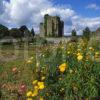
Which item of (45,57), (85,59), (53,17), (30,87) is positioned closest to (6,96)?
(30,87)

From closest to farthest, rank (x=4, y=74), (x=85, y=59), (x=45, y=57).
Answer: (x=85, y=59) < (x=45, y=57) < (x=4, y=74)

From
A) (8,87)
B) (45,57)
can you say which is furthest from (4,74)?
(8,87)

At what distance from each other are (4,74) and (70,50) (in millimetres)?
2228

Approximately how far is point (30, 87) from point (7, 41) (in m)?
25.0

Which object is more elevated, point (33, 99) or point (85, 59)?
point (85, 59)

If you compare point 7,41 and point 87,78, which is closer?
point 87,78

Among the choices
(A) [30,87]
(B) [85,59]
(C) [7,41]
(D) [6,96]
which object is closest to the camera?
(B) [85,59]

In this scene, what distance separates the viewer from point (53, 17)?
60.2 meters

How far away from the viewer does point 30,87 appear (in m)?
6.38

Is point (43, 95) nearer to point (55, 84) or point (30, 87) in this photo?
point (55, 84)

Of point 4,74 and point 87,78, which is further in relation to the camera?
point 4,74

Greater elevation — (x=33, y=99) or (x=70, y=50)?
(x=70, y=50)

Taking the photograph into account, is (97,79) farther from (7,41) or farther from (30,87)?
(7,41)

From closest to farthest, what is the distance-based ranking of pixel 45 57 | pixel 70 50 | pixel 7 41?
pixel 70 50 → pixel 45 57 → pixel 7 41
